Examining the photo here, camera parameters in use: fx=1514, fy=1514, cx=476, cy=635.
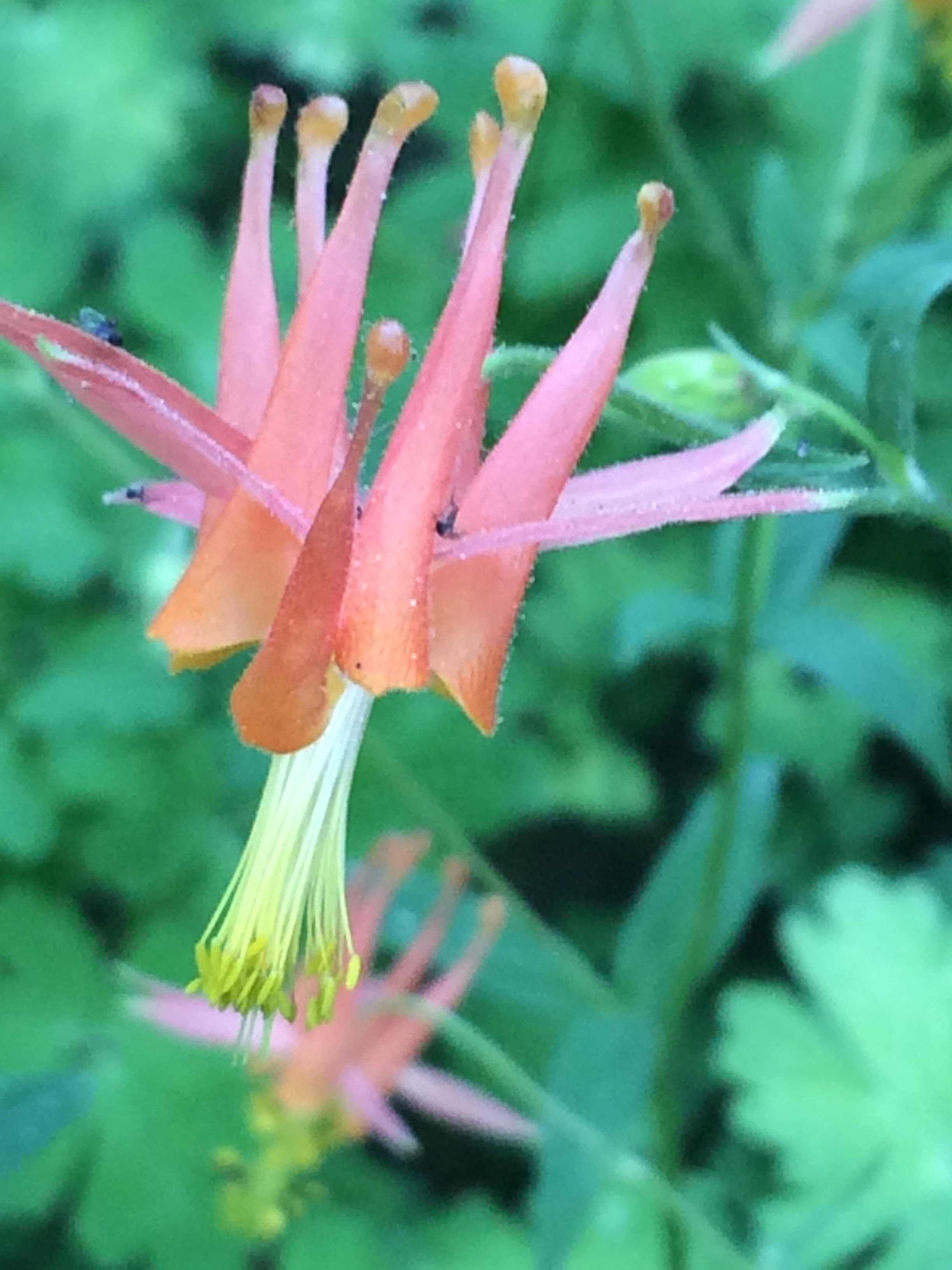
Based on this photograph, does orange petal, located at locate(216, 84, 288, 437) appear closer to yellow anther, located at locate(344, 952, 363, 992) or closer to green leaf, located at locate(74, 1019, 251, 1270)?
yellow anther, located at locate(344, 952, 363, 992)

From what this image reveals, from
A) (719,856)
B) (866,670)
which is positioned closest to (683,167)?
(866,670)

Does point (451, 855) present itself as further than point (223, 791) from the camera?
No

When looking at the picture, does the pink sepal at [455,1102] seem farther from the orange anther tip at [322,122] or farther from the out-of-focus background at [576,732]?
the orange anther tip at [322,122]

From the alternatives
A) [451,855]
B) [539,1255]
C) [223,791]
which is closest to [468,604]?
[539,1255]

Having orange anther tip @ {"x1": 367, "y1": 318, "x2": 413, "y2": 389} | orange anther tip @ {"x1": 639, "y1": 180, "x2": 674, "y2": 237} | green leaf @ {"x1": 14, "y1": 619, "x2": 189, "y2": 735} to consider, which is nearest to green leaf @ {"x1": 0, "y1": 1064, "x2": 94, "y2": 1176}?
green leaf @ {"x1": 14, "y1": 619, "x2": 189, "y2": 735}

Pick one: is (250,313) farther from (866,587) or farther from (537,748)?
(866,587)

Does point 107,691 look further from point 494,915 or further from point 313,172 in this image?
point 313,172

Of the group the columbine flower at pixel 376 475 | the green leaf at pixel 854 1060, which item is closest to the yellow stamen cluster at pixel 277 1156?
the green leaf at pixel 854 1060
